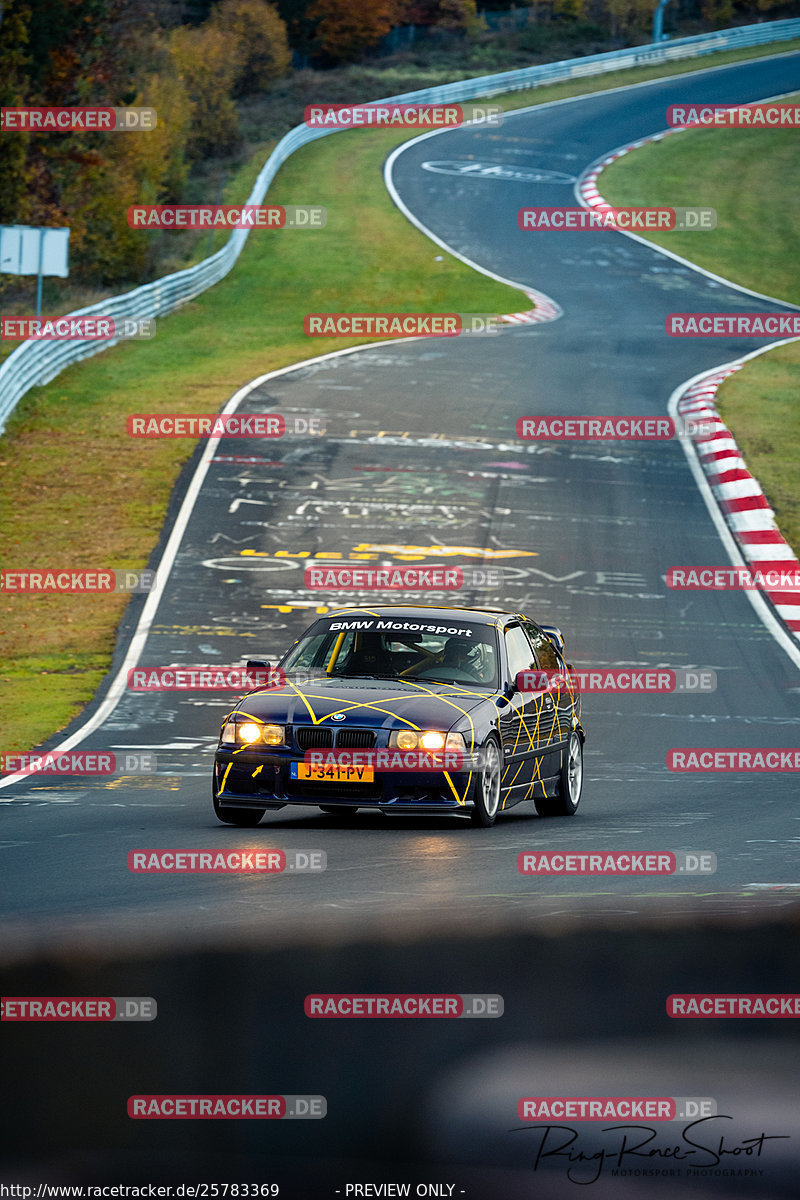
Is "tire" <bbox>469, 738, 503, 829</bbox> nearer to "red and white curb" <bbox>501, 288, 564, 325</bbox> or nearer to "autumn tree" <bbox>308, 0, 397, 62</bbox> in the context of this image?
"red and white curb" <bbox>501, 288, 564, 325</bbox>

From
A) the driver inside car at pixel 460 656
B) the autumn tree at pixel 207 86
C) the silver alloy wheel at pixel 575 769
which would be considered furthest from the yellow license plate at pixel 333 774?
the autumn tree at pixel 207 86

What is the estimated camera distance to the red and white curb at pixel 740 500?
22.2 metres

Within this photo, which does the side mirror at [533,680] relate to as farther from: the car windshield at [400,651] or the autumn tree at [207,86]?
the autumn tree at [207,86]

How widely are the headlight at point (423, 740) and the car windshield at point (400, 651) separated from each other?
1.01m

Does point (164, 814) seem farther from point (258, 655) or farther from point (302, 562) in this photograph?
point (302, 562)

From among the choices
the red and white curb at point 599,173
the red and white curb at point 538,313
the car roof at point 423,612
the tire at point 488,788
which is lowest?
the red and white curb at point 538,313

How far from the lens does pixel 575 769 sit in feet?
40.3

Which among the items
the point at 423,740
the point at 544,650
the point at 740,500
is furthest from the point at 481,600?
the point at 423,740

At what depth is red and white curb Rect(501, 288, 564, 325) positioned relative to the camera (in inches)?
1683

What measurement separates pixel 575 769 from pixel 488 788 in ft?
5.66

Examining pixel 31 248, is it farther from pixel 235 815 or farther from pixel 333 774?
pixel 333 774

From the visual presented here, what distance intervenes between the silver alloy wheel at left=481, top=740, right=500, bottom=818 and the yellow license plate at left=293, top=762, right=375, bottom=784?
760 millimetres

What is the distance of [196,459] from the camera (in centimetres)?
→ 2945

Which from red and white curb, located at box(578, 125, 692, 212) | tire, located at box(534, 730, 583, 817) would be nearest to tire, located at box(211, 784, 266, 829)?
tire, located at box(534, 730, 583, 817)
